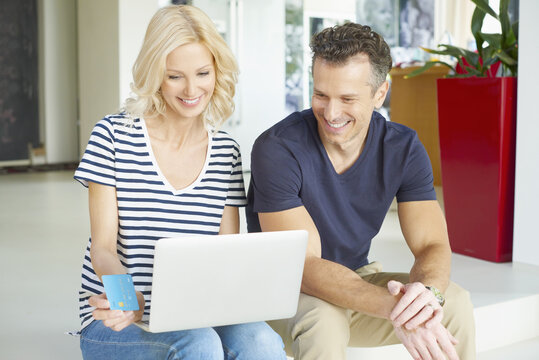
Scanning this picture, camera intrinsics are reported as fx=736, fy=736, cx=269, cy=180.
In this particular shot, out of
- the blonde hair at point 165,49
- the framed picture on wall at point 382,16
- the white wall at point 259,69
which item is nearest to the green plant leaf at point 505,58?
the blonde hair at point 165,49

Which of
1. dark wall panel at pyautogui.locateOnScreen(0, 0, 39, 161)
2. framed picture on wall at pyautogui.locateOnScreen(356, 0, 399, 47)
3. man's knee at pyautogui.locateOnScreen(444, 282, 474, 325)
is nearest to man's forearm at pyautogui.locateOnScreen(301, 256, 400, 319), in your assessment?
man's knee at pyautogui.locateOnScreen(444, 282, 474, 325)

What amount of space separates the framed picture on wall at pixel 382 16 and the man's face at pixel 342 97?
775cm

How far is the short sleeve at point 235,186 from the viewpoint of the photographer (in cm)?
182

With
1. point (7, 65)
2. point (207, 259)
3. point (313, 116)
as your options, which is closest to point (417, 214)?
point (313, 116)

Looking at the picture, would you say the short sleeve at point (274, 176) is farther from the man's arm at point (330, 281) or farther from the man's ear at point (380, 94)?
the man's ear at point (380, 94)

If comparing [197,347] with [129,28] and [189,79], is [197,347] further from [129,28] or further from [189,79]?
[129,28]

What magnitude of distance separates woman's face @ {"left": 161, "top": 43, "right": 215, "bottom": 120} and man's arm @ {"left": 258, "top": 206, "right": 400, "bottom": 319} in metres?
0.32

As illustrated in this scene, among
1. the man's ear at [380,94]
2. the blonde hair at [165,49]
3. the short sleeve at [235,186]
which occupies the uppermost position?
the blonde hair at [165,49]

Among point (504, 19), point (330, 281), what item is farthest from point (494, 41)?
point (330, 281)

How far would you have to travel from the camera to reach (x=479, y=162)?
11.1ft

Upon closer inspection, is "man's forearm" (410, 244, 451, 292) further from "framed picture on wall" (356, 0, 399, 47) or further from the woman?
"framed picture on wall" (356, 0, 399, 47)

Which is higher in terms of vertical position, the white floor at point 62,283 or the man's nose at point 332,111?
the man's nose at point 332,111

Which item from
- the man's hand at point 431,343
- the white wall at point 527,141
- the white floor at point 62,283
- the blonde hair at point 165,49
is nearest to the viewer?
the man's hand at point 431,343

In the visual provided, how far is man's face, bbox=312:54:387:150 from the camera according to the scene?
1757mm
